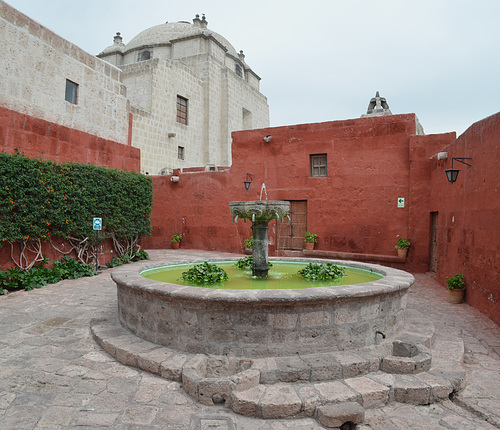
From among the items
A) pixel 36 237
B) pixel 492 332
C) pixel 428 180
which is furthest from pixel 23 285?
pixel 428 180

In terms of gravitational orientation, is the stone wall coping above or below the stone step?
above

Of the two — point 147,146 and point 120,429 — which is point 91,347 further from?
point 147,146

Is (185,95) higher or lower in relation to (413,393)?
higher

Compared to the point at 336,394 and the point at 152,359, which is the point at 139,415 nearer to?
the point at 152,359

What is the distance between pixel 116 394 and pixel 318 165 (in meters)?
9.66

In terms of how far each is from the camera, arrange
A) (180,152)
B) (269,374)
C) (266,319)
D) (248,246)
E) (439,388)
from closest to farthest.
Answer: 1. (439,388)
2. (269,374)
3. (266,319)
4. (248,246)
5. (180,152)

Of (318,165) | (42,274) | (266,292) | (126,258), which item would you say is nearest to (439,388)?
(266,292)

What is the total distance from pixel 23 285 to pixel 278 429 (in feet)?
21.2

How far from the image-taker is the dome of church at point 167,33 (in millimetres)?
23688

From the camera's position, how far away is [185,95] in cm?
2005

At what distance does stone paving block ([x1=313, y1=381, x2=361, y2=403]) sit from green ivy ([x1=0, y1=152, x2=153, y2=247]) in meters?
6.64

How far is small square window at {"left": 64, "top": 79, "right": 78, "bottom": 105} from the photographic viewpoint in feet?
34.1

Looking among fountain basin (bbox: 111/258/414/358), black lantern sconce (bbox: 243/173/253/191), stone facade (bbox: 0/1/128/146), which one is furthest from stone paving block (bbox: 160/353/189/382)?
black lantern sconce (bbox: 243/173/253/191)

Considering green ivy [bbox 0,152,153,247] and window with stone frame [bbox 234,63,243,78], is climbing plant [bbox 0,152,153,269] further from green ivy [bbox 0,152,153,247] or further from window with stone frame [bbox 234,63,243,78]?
window with stone frame [bbox 234,63,243,78]
